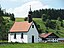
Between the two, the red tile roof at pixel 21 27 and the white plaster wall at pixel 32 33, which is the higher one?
the red tile roof at pixel 21 27

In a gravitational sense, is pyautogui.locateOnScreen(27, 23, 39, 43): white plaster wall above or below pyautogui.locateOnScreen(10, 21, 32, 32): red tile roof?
below

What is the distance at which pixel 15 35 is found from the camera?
62.6 meters

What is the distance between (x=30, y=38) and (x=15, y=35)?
4008 mm

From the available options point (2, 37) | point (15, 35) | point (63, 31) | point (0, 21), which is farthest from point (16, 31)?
point (63, 31)

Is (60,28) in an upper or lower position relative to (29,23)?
lower

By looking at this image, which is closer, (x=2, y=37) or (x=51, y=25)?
(x=2, y=37)

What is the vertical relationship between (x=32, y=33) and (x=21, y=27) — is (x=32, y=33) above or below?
below

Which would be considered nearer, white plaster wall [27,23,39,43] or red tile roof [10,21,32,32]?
red tile roof [10,21,32,32]

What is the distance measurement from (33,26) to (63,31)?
6546cm

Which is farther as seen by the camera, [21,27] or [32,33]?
[21,27]

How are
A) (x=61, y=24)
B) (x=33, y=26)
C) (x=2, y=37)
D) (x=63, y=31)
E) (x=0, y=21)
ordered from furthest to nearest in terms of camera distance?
(x=61, y=24), (x=63, y=31), (x=0, y=21), (x=2, y=37), (x=33, y=26)

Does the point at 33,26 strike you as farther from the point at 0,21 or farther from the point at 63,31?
the point at 63,31

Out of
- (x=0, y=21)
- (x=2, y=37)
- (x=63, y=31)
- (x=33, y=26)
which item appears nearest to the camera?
(x=33, y=26)

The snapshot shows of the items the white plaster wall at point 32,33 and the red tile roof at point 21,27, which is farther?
the white plaster wall at point 32,33
